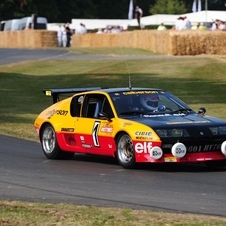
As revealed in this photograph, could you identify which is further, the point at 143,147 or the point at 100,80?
the point at 100,80

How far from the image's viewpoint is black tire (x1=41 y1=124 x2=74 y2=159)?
1365 centimetres

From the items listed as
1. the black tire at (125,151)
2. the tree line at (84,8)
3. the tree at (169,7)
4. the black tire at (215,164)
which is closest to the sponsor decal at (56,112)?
the black tire at (125,151)

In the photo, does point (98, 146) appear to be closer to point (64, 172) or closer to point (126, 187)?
point (64, 172)

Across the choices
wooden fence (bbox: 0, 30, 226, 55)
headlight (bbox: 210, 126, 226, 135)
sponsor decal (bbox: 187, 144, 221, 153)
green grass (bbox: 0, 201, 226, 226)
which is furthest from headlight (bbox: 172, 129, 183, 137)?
wooden fence (bbox: 0, 30, 226, 55)

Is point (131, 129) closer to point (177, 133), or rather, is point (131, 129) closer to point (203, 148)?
point (177, 133)

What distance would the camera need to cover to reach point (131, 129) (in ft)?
39.2

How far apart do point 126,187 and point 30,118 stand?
399 inches

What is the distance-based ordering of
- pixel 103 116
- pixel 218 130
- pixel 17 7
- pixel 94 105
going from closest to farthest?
pixel 218 130 < pixel 103 116 < pixel 94 105 < pixel 17 7

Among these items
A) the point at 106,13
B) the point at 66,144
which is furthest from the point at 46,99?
the point at 106,13

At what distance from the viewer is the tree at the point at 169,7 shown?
360ft

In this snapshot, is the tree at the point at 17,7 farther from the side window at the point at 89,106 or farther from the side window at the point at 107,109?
the side window at the point at 107,109

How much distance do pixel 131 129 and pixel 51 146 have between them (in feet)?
7.26

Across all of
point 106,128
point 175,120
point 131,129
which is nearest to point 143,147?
point 131,129

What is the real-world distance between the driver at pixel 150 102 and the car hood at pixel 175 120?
1.17ft
